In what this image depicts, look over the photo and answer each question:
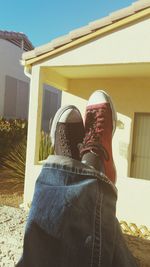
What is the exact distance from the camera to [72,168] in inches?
57.6

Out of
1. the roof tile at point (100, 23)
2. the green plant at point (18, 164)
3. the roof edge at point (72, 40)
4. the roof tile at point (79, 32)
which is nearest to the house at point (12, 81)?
the green plant at point (18, 164)

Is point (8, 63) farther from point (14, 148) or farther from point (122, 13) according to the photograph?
point (122, 13)

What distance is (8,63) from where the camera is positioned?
12.3 metres

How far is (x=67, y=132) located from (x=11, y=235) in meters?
0.88

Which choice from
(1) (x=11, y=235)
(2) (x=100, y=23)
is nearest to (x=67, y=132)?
(1) (x=11, y=235)

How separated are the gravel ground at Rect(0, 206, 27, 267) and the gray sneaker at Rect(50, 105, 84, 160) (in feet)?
2.28

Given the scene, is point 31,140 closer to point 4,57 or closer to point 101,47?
point 101,47

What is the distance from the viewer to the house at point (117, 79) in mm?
4941

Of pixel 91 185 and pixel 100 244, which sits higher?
pixel 91 185

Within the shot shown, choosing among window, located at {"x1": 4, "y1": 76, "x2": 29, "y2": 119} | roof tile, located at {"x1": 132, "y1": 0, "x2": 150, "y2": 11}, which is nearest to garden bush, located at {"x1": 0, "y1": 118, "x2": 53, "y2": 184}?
window, located at {"x1": 4, "y1": 76, "x2": 29, "y2": 119}

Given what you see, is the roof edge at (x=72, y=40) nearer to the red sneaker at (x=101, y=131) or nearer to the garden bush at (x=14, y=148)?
the garden bush at (x=14, y=148)

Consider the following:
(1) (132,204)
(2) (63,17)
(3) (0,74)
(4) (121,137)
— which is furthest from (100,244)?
(2) (63,17)

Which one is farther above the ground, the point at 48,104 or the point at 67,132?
the point at 48,104

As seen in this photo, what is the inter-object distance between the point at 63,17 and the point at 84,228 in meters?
13.9
